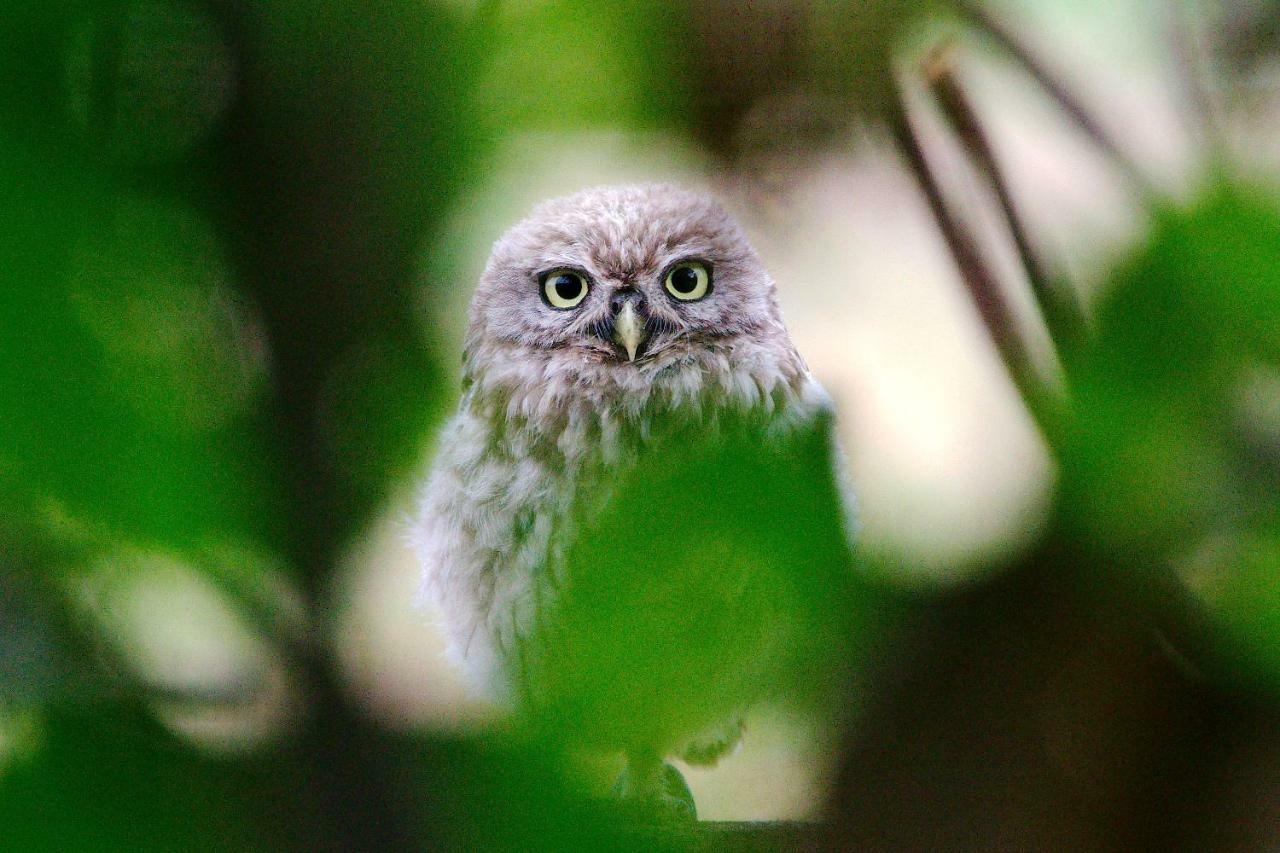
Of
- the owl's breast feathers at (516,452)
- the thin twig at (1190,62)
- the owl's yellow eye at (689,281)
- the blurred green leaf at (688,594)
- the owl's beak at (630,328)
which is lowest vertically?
the owl's breast feathers at (516,452)

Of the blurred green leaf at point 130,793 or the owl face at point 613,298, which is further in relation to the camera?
the owl face at point 613,298

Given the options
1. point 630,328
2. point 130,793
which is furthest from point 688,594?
point 630,328

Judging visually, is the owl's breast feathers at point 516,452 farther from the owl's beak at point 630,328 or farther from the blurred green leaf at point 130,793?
the blurred green leaf at point 130,793

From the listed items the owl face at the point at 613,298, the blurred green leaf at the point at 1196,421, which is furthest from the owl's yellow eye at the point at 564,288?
the blurred green leaf at the point at 1196,421

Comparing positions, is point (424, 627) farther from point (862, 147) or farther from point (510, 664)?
point (862, 147)

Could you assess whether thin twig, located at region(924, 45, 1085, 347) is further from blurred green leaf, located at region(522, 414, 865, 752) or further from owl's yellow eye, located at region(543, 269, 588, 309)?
owl's yellow eye, located at region(543, 269, 588, 309)

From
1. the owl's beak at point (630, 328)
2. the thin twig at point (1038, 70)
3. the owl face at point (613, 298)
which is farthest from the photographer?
the owl's beak at point (630, 328)

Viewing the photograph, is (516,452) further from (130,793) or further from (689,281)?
(130,793)
